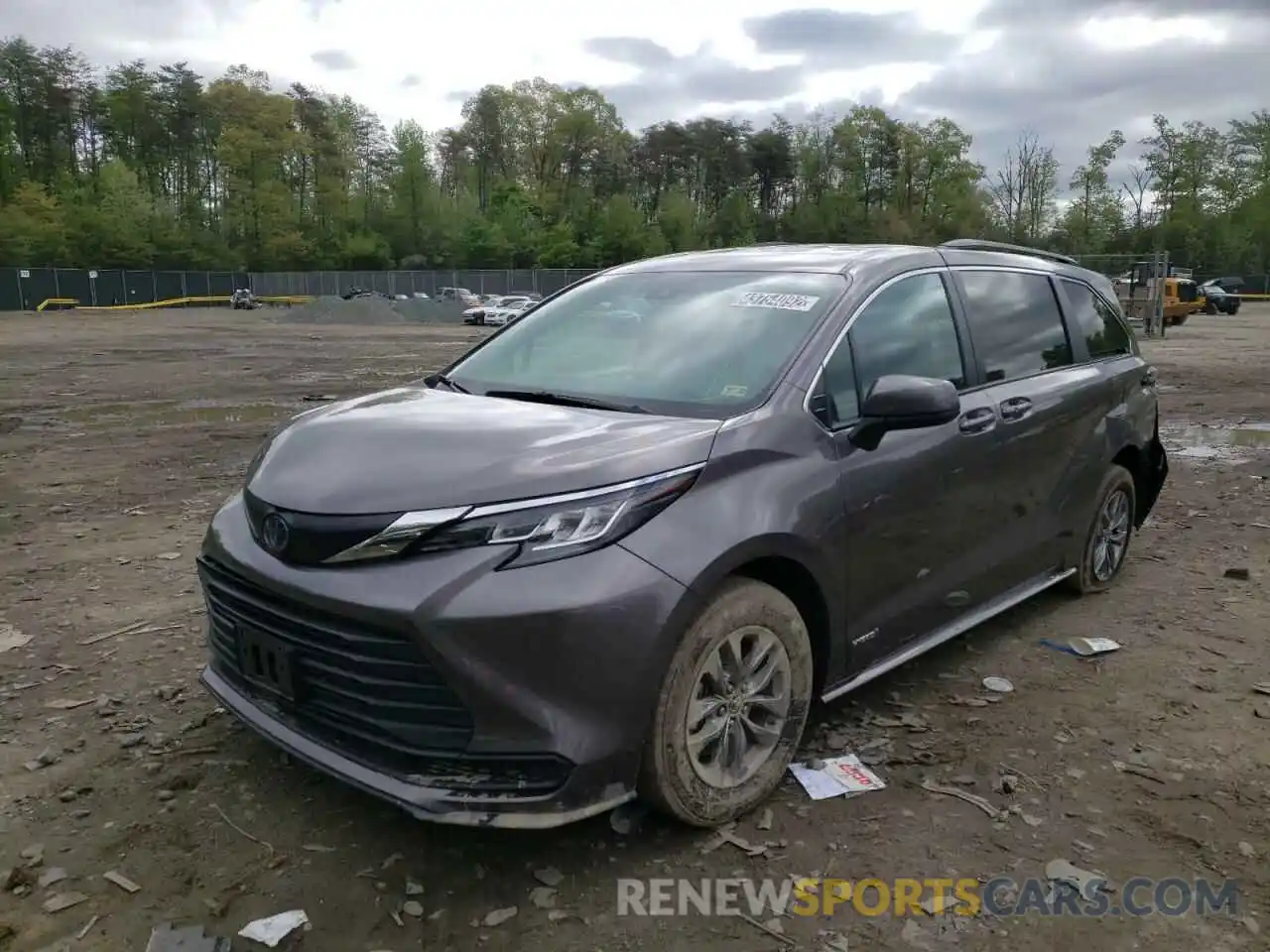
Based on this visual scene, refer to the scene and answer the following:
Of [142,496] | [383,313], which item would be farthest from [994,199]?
[142,496]

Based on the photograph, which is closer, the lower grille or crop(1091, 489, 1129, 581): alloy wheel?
the lower grille

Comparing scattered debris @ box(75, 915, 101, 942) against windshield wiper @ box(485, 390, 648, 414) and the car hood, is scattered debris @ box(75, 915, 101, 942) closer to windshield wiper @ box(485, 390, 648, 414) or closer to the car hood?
the car hood

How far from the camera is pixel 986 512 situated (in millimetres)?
4098

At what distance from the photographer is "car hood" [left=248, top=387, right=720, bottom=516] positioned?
109 inches

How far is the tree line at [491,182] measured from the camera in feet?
269

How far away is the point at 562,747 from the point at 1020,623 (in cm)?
314

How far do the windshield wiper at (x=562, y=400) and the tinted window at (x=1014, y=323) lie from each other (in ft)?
5.67

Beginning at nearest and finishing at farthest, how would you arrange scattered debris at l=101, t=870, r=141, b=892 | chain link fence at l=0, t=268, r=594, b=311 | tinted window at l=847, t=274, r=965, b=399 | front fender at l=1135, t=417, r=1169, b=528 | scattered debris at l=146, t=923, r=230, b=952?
scattered debris at l=146, t=923, r=230, b=952 → scattered debris at l=101, t=870, r=141, b=892 → tinted window at l=847, t=274, r=965, b=399 → front fender at l=1135, t=417, r=1169, b=528 → chain link fence at l=0, t=268, r=594, b=311

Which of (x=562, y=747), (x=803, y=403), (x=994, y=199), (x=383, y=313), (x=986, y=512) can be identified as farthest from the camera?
(x=994, y=199)

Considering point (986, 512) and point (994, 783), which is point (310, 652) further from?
point (986, 512)

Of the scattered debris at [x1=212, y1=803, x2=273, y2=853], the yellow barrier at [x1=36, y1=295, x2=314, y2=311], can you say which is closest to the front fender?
the scattered debris at [x1=212, y1=803, x2=273, y2=853]

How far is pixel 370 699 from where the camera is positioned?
271 cm

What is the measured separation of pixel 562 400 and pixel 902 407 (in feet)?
3.84

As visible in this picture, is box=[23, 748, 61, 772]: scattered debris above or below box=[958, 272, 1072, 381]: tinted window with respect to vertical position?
below
